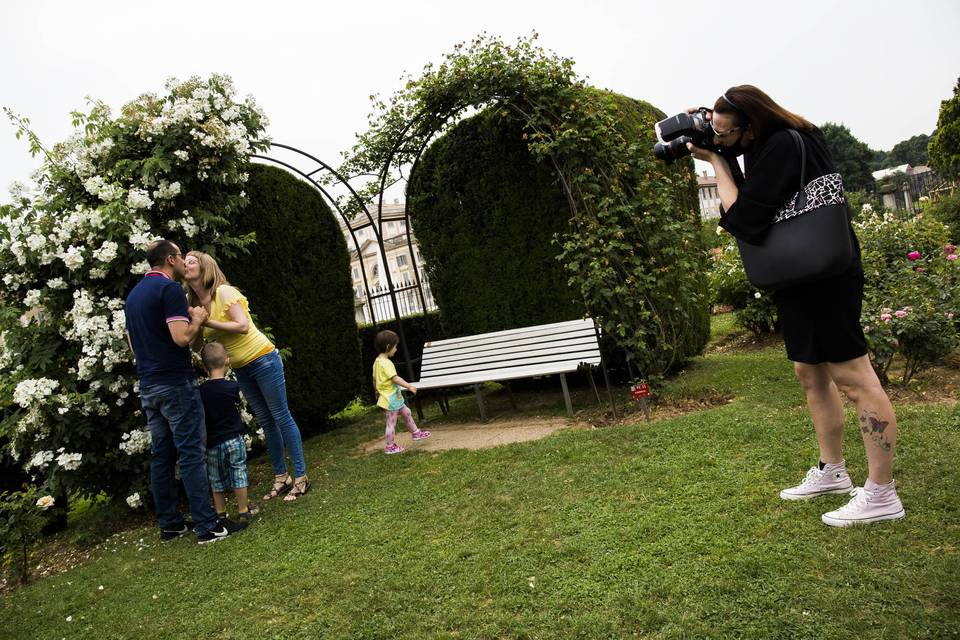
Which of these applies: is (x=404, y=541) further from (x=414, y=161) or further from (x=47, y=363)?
(x=414, y=161)

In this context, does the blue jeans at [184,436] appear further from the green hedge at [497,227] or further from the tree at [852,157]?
the tree at [852,157]

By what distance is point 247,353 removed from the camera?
445 cm

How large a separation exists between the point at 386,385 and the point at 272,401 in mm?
1290

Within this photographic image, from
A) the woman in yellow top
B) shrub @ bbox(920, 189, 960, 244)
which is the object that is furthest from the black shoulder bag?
shrub @ bbox(920, 189, 960, 244)

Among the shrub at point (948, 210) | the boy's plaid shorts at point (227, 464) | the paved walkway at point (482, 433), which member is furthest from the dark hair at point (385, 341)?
the shrub at point (948, 210)

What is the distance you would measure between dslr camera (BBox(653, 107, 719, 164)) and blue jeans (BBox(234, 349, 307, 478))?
304 cm

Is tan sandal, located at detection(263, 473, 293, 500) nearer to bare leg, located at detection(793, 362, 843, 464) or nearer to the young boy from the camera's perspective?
the young boy

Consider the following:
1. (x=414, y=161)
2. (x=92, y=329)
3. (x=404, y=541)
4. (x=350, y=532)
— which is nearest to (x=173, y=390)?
(x=92, y=329)

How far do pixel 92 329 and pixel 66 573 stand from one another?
166cm

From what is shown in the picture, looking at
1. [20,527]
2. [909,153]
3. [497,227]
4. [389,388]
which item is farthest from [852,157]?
[20,527]

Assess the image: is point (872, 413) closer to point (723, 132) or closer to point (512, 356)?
point (723, 132)

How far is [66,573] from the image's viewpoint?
410 cm

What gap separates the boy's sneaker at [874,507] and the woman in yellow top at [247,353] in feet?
11.4

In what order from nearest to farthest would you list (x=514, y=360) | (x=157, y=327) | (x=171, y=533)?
(x=157, y=327)
(x=171, y=533)
(x=514, y=360)
